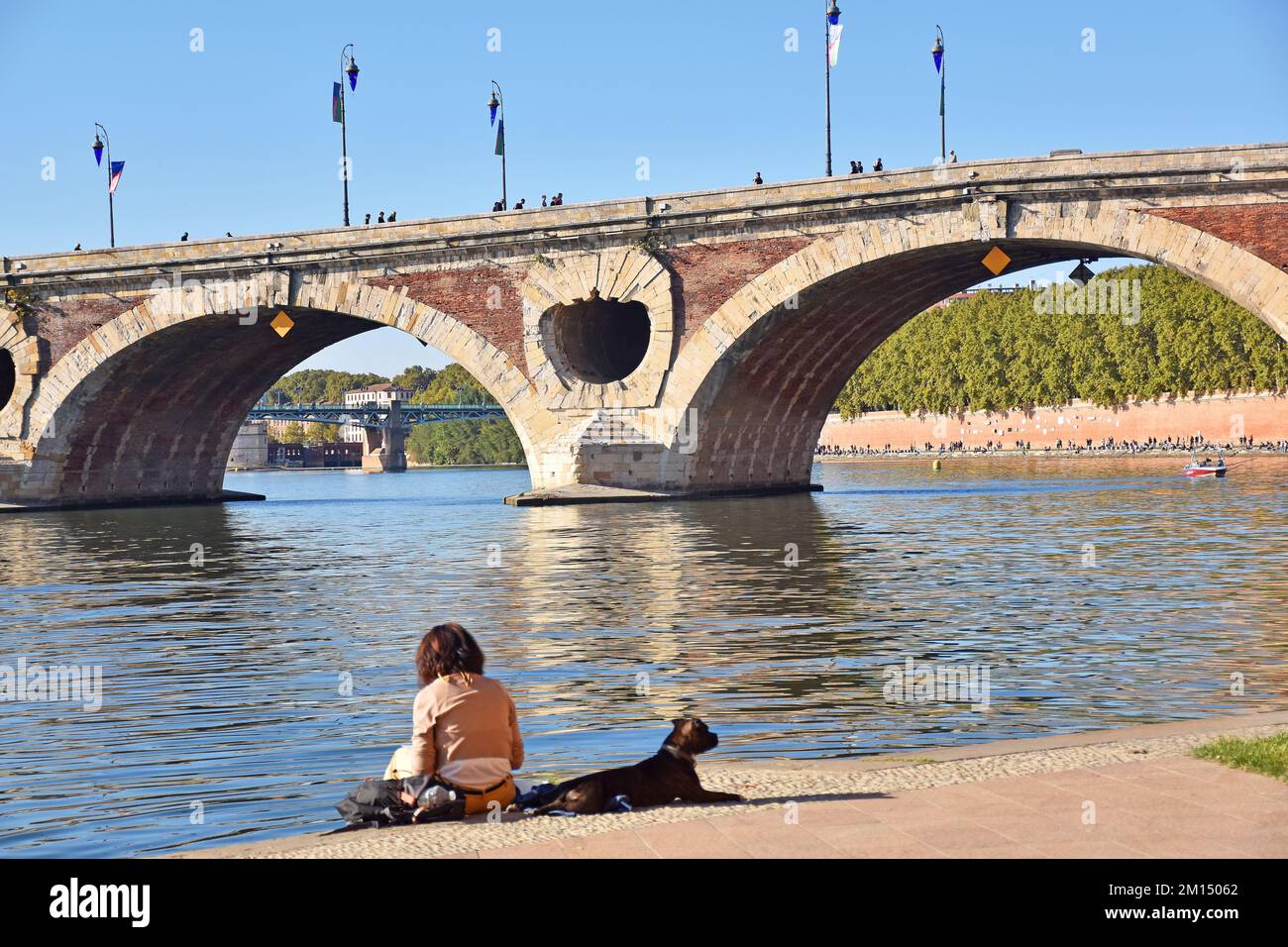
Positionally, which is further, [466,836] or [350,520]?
[350,520]

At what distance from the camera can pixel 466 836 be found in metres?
8.38

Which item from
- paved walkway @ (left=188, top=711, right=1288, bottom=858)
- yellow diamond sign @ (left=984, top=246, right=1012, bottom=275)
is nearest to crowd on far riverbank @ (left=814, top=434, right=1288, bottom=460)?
yellow diamond sign @ (left=984, top=246, right=1012, bottom=275)

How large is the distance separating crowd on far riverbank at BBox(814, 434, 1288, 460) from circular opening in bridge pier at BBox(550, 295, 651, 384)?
49.7 m

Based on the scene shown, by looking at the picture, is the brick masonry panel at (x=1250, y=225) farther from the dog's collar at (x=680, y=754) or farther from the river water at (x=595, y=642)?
the dog's collar at (x=680, y=754)

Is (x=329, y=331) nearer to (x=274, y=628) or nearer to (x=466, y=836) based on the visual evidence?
(x=274, y=628)

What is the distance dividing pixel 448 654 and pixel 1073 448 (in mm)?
116613

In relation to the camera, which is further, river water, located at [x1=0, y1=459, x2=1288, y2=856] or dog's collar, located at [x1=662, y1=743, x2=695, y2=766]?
river water, located at [x1=0, y1=459, x2=1288, y2=856]

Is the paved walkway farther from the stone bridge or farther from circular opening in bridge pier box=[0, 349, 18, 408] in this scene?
circular opening in bridge pier box=[0, 349, 18, 408]

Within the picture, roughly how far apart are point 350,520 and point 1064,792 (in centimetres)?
4425

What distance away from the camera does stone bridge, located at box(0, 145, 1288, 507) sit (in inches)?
1564

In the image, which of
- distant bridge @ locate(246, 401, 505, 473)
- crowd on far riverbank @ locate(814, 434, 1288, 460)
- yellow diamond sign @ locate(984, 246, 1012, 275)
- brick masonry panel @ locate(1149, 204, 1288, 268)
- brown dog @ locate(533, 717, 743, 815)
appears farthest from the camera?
distant bridge @ locate(246, 401, 505, 473)

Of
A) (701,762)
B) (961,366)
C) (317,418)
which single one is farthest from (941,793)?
(317,418)

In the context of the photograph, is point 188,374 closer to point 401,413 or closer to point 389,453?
point 401,413

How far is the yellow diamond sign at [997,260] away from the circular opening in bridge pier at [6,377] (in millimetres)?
36478
